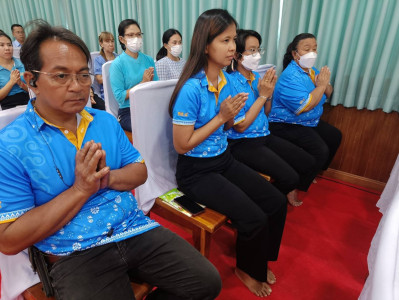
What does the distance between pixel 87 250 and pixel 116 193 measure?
0.69ft

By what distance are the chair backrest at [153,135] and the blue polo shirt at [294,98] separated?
941 millimetres

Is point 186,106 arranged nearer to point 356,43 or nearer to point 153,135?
point 153,135

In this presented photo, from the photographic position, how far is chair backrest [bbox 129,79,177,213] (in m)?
1.33

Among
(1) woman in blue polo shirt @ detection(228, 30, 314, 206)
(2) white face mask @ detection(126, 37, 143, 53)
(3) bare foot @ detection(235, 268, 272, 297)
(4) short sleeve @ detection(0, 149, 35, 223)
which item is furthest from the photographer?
(2) white face mask @ detection(126, 37, 143, 53)

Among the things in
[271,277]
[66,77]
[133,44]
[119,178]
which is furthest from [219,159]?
[133,44]

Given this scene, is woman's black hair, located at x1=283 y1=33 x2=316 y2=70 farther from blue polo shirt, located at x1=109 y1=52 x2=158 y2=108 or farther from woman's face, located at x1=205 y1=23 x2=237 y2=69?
blue polo shirt, located at x1=109 y1=52 x2=158 y2=108

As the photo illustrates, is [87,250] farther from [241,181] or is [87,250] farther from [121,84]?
[121,84]

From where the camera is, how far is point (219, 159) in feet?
4.81

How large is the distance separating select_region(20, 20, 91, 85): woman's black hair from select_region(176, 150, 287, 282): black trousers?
2.56ft

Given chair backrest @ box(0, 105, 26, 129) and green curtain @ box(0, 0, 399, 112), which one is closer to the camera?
chair backrest @ box(0, 105, 26, 129)

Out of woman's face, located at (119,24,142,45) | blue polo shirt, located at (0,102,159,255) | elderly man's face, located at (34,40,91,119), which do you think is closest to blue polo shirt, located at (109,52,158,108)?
woman's face, located at (119,24,142,45)

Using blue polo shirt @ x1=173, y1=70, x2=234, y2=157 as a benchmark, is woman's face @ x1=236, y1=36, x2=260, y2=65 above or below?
above

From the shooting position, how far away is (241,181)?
58.6 inches

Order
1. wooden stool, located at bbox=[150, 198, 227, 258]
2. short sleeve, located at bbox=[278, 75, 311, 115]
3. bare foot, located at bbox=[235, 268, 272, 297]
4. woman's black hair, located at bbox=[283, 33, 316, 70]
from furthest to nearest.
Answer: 1. woman's black hair, located at bbox=[283, 33, 316, 70]
2. short sleeve, located at bbox=[278, 75, 311, 115]
3. bare foot, located at bbox=[235, 268, 272, 297]
4. wooden stool, located at bbox=[150, 198, 227, 258]
